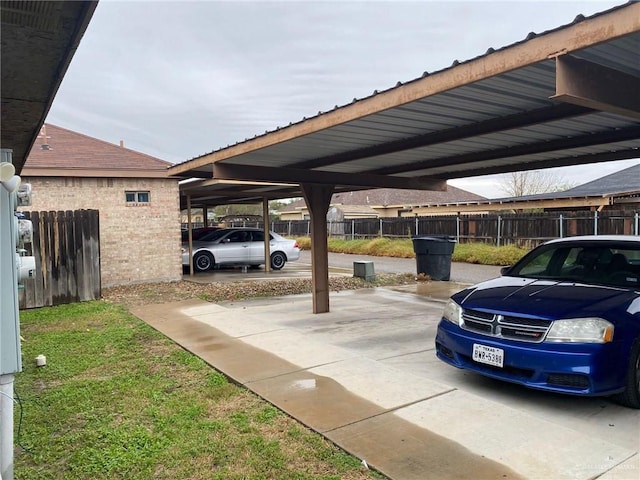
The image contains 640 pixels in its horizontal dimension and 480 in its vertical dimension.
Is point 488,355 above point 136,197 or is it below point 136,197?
below

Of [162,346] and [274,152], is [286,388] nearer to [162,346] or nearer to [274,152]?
[162,346]

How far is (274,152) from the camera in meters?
7.00

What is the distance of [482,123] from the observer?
5375mm

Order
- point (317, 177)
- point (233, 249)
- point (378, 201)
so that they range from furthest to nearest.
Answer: point (378, 201), point (233, 249), point (317, 177)

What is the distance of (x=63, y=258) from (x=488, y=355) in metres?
8.54

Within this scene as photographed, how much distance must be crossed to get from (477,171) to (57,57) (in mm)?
7370

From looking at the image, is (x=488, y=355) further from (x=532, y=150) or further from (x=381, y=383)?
(x=532, y=150)

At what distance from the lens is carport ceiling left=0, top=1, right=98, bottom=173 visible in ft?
6.94

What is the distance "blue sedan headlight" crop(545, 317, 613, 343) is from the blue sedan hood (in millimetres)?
52

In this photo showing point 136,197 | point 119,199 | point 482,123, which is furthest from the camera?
point 136,197

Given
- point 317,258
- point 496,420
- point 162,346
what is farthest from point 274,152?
point 496,420

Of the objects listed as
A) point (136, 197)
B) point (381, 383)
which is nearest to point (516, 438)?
point (381, 383)

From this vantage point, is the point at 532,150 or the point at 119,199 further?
the point at 119,199

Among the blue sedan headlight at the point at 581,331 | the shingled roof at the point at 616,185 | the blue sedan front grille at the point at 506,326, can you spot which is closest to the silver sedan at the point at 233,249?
the blue sedan front grille at the point at 506,326
